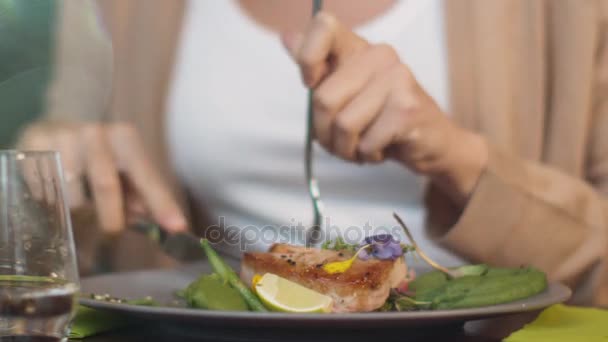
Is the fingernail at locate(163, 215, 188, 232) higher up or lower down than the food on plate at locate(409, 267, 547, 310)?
lower down

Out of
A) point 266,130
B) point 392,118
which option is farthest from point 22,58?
point 392,118

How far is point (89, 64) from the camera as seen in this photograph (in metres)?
1.54

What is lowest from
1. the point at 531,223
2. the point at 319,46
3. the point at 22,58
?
the point at 531,223

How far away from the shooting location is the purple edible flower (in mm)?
568

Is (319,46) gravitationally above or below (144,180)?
above

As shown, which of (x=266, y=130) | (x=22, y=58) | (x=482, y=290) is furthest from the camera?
(x=22, y=58)

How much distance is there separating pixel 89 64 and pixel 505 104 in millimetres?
843

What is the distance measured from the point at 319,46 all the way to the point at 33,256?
424 millimetres

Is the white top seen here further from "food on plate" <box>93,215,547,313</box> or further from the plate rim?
the plate rim

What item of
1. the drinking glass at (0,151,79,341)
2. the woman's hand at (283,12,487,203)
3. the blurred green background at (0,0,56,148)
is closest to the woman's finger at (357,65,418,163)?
the woman's hand at (283,12,487,203)

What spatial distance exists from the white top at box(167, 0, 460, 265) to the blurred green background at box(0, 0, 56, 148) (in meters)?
0.58

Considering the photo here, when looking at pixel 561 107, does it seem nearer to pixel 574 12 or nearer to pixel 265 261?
pixel 574 12

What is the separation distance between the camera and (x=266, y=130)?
3.68 feet

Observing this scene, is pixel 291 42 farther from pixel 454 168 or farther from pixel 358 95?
pixel 454 168
